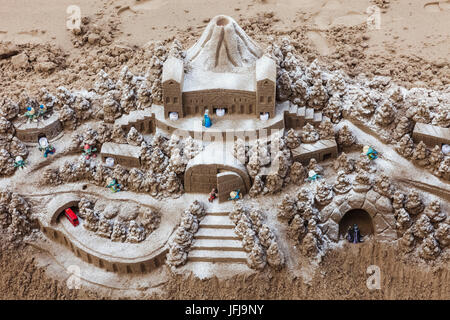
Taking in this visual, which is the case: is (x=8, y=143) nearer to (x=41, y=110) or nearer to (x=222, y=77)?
(x=41, y=110)

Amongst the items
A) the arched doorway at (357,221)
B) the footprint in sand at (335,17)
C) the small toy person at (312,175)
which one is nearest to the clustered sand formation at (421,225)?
the arched doorway at (357,221)

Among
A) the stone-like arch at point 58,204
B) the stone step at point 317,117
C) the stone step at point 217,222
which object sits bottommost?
the stone step at point 217,222

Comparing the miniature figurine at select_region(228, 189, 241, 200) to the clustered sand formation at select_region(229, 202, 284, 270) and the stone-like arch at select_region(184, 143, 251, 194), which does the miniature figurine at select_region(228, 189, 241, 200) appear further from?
the clustered sand formation at select_region(229, 202, 284, 270)

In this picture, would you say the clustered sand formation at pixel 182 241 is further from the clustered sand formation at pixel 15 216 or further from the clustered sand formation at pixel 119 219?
the clustered sand formation at pixel 15 216

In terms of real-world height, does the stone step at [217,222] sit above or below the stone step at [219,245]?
above

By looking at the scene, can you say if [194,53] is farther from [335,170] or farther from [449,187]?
[449,187]

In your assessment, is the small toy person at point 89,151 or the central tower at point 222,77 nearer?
the central tower at point 222,77

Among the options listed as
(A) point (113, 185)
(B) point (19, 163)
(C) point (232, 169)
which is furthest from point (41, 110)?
(C) point (232, 169)
